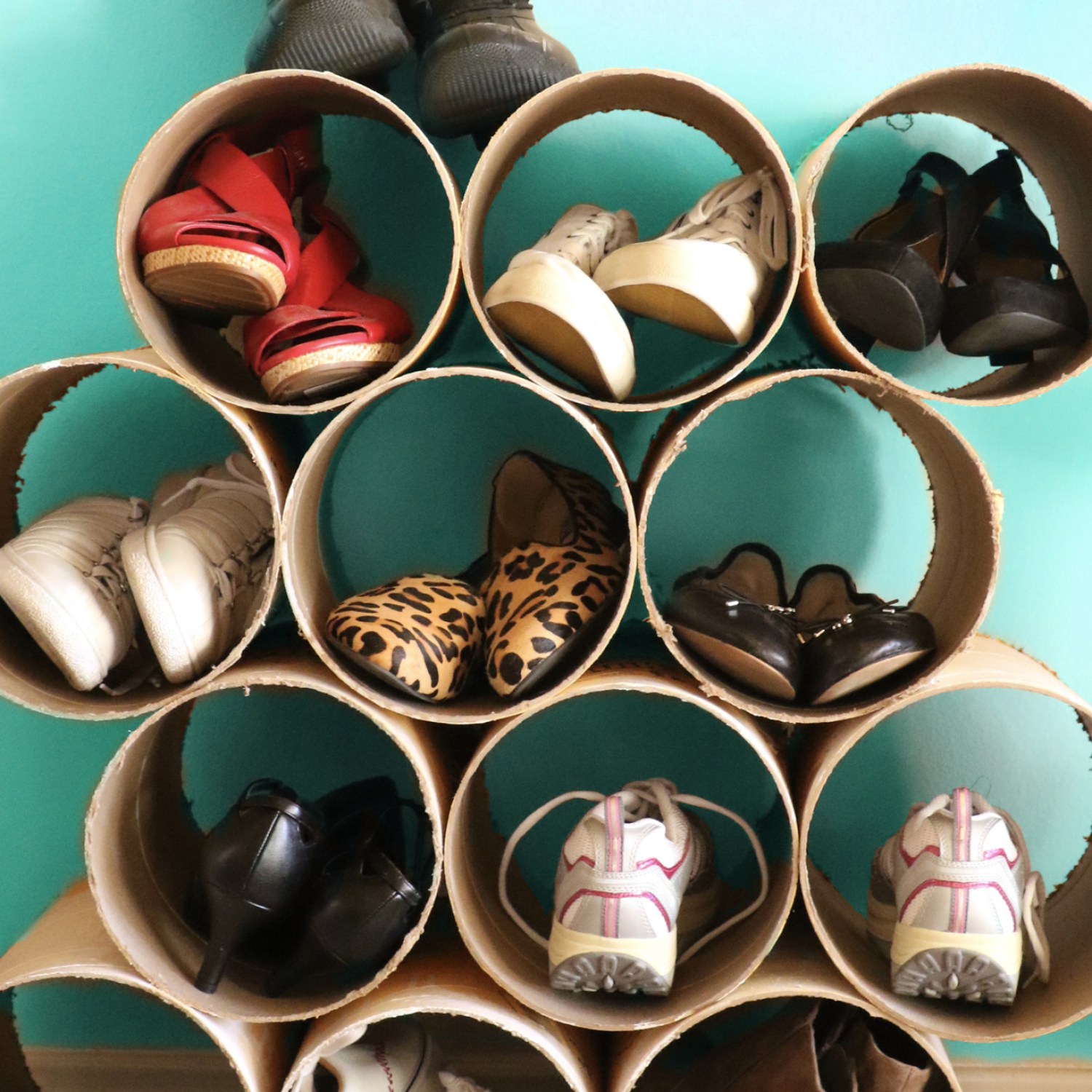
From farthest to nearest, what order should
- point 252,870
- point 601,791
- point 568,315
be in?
point 601,791, point 252,870, point 568,315

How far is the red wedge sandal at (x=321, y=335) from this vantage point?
0.89m

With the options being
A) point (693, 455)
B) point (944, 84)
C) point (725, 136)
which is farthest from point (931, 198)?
point (693, 455)

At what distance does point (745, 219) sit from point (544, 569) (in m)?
0.41

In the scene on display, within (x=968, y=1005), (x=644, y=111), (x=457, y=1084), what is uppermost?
(x=644, y=111)

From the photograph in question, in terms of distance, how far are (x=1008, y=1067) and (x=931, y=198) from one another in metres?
1.10

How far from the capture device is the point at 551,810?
1240 mm

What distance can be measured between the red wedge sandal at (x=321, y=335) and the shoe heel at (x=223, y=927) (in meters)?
0.50

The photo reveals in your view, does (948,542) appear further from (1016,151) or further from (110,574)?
(110,574)

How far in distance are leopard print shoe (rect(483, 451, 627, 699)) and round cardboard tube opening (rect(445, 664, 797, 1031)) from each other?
0.10m

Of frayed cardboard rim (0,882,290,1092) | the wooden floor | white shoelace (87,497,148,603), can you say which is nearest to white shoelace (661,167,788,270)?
white shoelace (87,497,148,603)

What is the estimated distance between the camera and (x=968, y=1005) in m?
0.98

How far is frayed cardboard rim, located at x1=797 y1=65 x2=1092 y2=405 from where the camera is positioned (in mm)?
895

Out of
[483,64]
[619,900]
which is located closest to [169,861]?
[619,900]

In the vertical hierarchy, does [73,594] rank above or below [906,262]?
below
